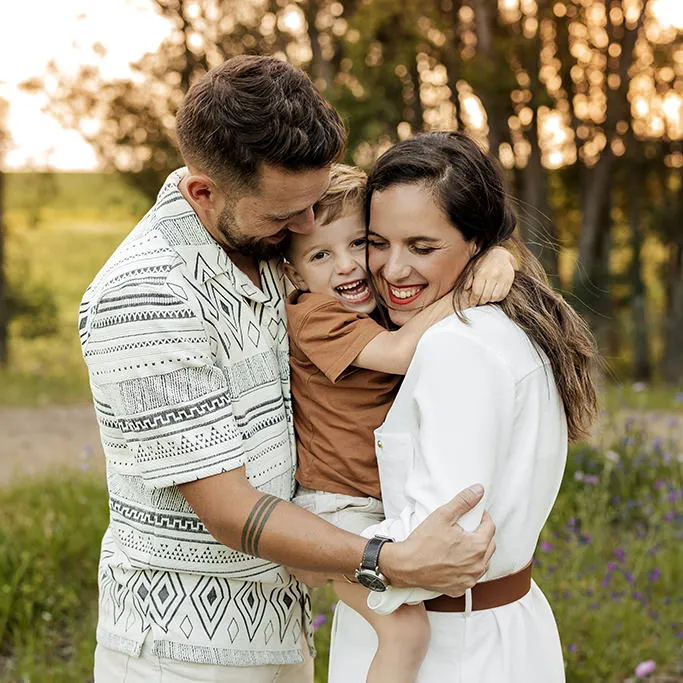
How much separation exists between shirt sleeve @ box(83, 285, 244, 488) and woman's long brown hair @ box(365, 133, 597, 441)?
1.79 feet

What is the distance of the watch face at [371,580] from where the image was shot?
1.96m

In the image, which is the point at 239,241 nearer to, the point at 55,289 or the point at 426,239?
the point at 426,239

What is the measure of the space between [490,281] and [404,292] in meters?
0.27

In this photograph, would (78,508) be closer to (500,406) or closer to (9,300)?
(500,406)

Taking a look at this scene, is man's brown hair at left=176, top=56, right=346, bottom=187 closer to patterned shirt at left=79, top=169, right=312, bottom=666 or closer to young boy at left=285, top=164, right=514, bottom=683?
patterned shirt at left=79, top=169, right=312, bottom=666

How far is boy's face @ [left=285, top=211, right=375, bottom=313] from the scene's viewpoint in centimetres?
251

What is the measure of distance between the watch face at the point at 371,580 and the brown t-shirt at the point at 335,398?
33 centimetres

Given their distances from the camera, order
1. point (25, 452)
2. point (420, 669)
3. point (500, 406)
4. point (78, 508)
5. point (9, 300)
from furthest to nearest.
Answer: point (9, 300) < point (25, 452) < point (78, 508) < point (420, 669) < point (500, 406)

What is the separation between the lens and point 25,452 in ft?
27.6

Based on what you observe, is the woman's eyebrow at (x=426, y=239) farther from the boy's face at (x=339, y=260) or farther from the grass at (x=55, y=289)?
the grass at (x=55, y=289)

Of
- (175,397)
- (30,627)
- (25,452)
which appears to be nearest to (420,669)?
(175,397)

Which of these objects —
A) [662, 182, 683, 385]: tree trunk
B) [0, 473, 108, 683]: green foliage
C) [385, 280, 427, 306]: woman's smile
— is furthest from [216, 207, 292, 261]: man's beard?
[662, 182, 683, 385]: tree trunk

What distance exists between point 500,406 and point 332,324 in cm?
55

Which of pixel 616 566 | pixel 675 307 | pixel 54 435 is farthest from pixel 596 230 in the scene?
pixel 616 566
